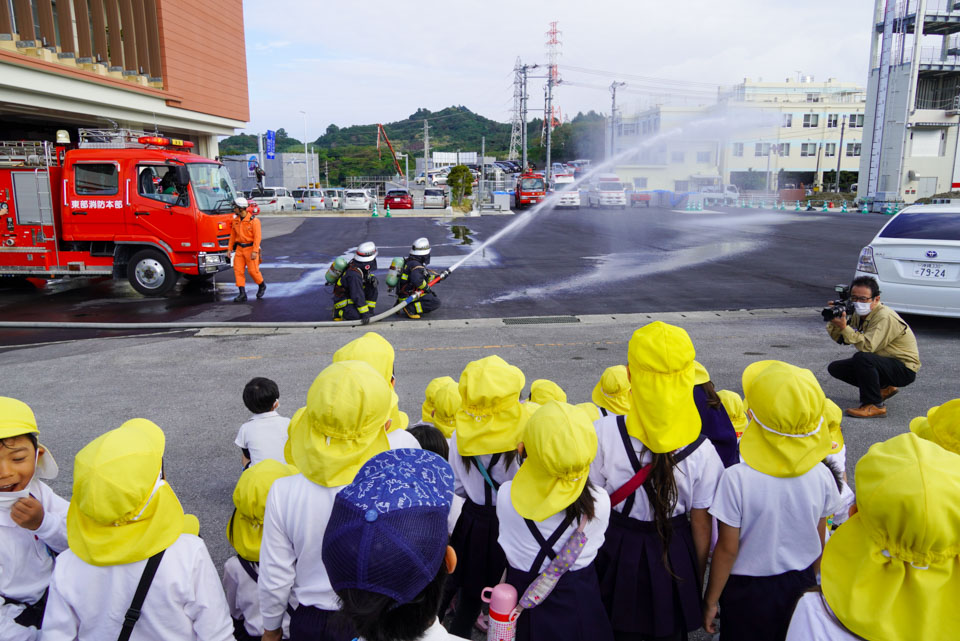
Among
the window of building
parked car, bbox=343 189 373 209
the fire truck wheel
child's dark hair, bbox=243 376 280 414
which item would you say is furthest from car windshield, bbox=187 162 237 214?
parked car, bbox=343 189 373 209

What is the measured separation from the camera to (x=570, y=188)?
1964 inches

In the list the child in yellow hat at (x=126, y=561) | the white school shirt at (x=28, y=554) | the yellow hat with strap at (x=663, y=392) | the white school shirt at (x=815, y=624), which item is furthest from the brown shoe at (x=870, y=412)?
the white school shirt at (x=28, y=554)

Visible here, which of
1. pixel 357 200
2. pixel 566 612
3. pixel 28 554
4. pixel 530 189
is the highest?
pixel 530 189

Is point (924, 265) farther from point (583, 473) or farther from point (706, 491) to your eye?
point (583, 473)

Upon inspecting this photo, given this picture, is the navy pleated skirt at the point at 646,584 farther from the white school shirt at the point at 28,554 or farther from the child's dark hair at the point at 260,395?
the white school shirt at the point at 28,554

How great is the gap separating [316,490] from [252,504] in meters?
0.56

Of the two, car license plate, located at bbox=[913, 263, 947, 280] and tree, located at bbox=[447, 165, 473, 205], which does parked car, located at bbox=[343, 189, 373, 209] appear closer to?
tree, located at bbox=[447, 165, 473, 205]

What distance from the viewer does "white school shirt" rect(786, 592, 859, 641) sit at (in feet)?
5.70

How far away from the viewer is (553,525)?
249cm

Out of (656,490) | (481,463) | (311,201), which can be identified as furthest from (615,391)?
(311,201)

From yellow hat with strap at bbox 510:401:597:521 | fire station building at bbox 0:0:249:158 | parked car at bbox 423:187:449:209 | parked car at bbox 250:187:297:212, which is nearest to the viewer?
yellow hat with strap at bbox 510:401:597:521

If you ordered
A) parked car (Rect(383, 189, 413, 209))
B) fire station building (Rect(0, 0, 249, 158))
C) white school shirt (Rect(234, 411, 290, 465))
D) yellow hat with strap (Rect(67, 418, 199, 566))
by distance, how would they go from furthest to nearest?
parked car (Rect(383, 189, 413, 209))
fire station building (Rect(0, 0, 249, 158))
white school shirt (Rect(234, 411, 290, 465))
yellow hat with strap (Rect(67, 418, 199, 566))

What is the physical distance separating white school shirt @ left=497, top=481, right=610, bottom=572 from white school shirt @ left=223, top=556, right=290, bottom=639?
1.18 metres

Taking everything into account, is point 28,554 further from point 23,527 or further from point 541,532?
point 541,532
